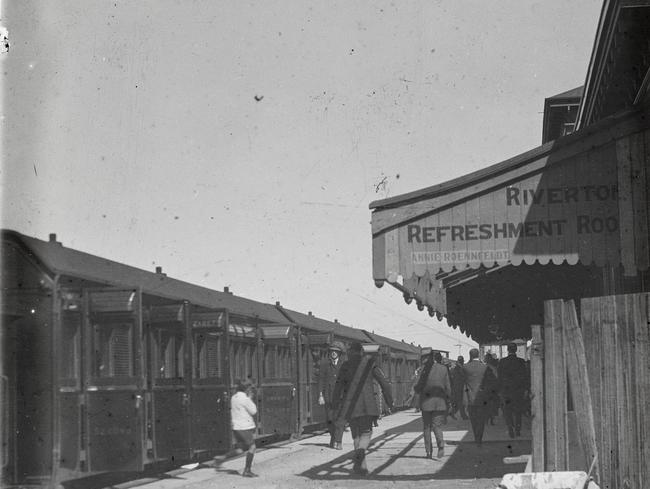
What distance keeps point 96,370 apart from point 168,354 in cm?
279

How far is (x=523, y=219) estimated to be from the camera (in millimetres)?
9383

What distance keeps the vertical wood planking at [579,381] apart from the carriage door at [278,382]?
1216 centimetres

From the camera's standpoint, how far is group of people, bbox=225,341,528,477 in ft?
42.0

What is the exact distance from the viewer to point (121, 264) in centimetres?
1538

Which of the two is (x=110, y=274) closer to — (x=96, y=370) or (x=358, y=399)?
(x=96, y=370)

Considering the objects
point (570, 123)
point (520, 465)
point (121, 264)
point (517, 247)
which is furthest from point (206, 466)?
point (570, 123)

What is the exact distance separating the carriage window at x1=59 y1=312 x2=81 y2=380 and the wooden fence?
546 cm

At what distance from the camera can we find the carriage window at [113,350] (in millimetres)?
11938

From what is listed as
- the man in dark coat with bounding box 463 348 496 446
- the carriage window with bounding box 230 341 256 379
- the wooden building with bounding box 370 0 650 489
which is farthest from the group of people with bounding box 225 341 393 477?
the carriage window with bounding box 230 341 256 379

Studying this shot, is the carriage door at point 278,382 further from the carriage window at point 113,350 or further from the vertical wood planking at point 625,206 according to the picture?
the vertical wood planking at point 625,206

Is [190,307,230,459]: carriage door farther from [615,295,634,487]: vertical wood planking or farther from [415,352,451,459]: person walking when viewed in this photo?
[615,295,634,487]: vertical wood planking

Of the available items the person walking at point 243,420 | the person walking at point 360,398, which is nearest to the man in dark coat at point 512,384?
the person walking at point 360,398

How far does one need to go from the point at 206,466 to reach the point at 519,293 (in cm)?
686

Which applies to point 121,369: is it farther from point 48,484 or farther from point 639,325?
point 639,325
